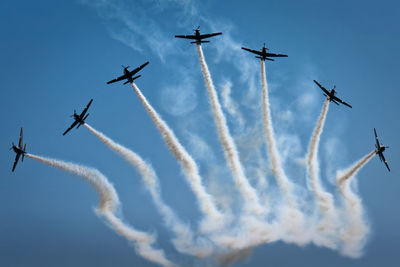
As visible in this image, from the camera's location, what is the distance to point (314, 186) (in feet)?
215

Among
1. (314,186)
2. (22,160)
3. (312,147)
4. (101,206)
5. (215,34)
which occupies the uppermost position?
(215,34)

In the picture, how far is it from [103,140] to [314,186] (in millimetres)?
29798

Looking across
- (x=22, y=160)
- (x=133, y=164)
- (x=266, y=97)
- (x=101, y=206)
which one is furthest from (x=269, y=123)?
(x=22, y=160)

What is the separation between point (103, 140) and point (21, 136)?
12536 mm

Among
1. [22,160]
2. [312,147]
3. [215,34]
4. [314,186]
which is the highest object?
[215,34]

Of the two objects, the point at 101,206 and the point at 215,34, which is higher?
the point at 215,34

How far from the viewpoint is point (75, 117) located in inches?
2511

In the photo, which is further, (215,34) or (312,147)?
(312,147)

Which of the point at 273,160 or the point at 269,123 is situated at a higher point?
the point at 269,123

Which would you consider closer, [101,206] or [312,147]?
[101,206]

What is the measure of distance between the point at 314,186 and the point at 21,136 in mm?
41834

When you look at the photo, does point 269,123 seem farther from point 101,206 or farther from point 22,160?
point 22,160

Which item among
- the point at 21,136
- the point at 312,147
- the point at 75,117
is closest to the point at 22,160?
the point at 21,136

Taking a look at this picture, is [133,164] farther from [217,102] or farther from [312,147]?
[312,147]
